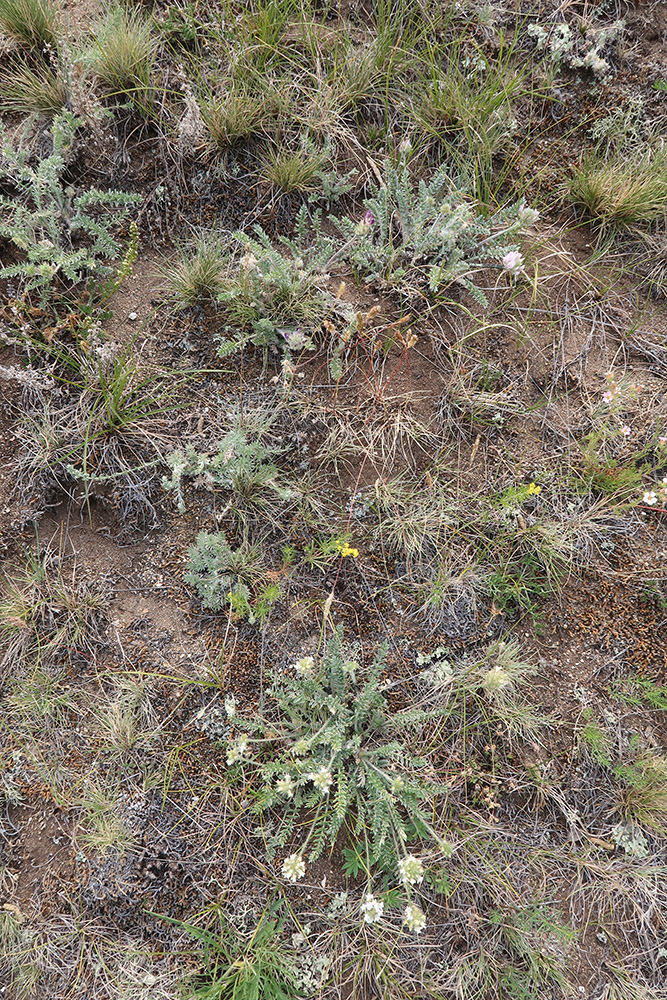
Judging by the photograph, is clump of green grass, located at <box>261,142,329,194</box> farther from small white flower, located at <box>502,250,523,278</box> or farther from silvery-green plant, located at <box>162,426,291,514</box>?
silvery-green plant, located at <box>162,426,291,514</box>

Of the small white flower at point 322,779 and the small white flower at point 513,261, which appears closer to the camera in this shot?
the small white flower at point 322,779

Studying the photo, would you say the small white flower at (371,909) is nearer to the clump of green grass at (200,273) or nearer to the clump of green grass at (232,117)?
the clump of green grass at (200,273)

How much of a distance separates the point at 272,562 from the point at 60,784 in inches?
44.7

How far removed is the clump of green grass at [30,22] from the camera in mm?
2537

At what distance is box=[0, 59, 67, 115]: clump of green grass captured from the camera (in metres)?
2.56

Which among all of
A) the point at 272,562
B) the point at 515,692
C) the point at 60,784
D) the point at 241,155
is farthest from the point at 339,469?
the point at 60,784

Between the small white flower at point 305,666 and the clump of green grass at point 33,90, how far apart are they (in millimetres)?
2486

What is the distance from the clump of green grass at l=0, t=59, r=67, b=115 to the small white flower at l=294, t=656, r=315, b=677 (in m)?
2.49

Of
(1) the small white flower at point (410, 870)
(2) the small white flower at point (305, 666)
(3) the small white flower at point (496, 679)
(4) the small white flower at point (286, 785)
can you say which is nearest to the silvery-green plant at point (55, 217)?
(2) the small white flower at point (305, 666)

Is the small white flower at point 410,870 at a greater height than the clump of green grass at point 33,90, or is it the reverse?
the clump of green grass at point 33,90

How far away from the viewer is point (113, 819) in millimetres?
2244

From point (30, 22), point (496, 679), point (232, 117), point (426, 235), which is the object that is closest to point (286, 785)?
point (496, 679)

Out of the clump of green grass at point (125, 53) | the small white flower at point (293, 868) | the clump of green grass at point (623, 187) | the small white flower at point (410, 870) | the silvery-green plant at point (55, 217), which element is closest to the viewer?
the small white flower at point (410, 870)

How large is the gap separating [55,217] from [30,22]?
864 mm
